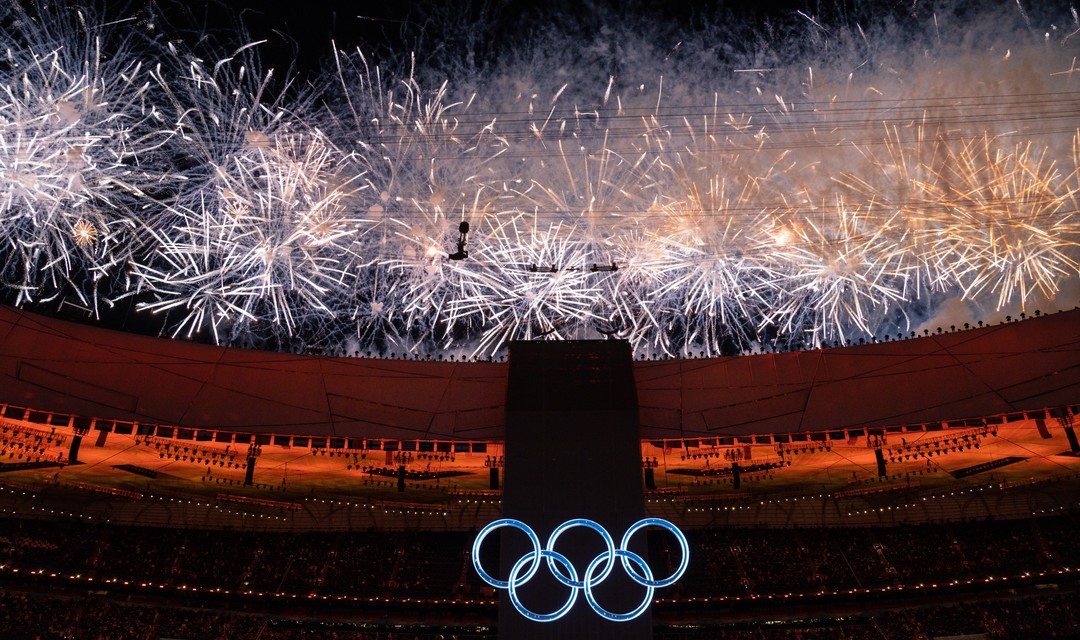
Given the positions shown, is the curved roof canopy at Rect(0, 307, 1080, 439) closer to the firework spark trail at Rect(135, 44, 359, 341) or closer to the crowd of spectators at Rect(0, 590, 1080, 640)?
the firework spark trail at Rect(135, 44, 359, 341)

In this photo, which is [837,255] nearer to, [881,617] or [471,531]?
[881,617]

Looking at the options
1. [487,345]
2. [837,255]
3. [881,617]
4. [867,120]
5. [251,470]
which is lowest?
[881,617]

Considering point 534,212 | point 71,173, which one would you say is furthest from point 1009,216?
point 71,173

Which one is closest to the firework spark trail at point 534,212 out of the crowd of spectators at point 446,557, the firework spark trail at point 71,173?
the firework spark trail at point 71,173

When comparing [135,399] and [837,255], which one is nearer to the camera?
[135,399]

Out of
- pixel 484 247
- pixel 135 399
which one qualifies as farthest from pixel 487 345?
A: pixel 135 399

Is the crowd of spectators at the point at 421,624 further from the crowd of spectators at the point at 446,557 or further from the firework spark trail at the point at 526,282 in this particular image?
the firework spark trail at the point at 526,282

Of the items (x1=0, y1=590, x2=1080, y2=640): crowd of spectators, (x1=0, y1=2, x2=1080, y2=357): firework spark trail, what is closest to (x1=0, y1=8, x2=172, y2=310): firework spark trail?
(x1=0, y1=2, x2=1080, y2=357): firework spark trail
